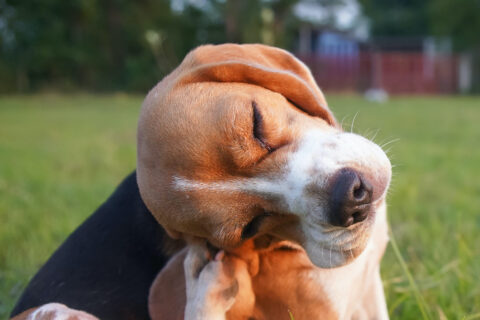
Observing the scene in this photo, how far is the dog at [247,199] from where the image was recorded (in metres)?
2.23

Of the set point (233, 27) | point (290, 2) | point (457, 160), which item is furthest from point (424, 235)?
point (290, 2)

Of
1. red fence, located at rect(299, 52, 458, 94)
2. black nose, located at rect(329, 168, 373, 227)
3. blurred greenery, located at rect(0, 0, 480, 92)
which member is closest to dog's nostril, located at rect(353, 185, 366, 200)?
black nose, located at rect(329, 168, 373, 227)

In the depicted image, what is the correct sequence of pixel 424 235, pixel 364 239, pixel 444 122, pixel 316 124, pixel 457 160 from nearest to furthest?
pixel 364 239
pixel 316 124
pixel 424 235
pixel 457 160
pixel 444 122

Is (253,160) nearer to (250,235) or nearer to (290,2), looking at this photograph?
(250,235)

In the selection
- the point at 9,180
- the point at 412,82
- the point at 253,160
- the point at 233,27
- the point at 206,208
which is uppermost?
the point at 253,160

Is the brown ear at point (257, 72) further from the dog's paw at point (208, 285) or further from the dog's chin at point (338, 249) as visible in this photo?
the dog's paw at point (208, 285)

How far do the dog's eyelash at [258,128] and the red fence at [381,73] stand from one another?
26304mm

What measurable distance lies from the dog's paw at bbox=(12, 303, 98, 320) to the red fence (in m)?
26.6

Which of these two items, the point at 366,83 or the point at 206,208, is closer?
the point at 206,208

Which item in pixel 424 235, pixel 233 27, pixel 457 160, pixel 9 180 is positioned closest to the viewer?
pixel 424 235

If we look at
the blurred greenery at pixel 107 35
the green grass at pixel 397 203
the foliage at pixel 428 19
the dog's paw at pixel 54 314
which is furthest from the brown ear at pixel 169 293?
the foliage at pixel 428 19

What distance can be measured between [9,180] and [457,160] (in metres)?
5.79

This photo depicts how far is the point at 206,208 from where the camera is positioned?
7.67 ft

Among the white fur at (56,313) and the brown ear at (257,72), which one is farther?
the brown ear at (257,72)
